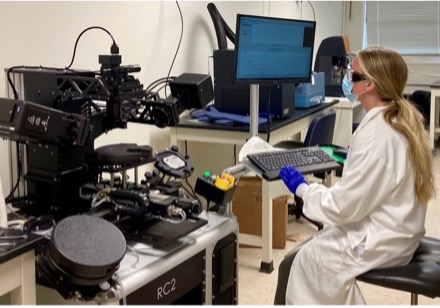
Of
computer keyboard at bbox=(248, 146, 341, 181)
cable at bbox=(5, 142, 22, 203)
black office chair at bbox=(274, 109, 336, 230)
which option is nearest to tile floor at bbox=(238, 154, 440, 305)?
black office chair at bbox=(274, 109, 336, 230)

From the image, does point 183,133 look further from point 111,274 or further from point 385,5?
point 385,5

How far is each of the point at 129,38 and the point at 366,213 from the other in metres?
1.81

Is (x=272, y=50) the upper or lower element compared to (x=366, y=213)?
upper

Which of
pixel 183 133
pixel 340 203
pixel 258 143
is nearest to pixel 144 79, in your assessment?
pixel 183 133

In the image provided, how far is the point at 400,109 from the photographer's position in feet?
5.54

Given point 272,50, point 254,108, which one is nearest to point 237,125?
point 254,108

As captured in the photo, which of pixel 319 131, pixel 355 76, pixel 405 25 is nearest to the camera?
pixel 355 76

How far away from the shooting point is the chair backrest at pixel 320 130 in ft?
10.5

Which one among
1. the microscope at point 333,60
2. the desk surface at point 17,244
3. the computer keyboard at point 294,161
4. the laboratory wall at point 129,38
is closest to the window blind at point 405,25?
the microscope at point 333,60

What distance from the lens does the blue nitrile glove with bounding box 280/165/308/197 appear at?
1.87m

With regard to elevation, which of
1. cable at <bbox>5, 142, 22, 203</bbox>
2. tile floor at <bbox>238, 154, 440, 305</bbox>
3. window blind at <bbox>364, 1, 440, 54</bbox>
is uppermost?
window blind at <bbox>364, 1, 440, 54</bbox>

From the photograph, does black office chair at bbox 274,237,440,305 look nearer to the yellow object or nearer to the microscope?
the yellow object

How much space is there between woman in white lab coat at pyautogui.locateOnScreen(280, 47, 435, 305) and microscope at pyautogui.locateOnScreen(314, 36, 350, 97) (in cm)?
308

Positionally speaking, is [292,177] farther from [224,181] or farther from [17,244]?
[17,244]
